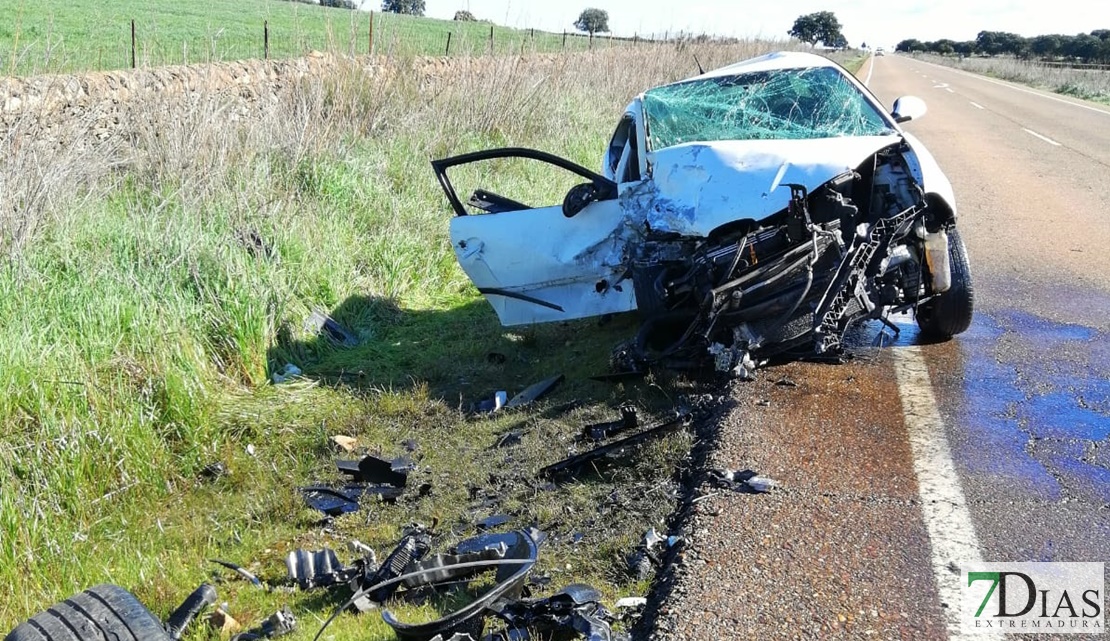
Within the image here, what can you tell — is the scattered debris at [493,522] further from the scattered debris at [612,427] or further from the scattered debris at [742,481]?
the scattered debris at [742,481]

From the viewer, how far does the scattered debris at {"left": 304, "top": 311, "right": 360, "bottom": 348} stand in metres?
6.71

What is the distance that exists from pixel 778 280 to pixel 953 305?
57.9 inches

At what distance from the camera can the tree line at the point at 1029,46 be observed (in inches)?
2341

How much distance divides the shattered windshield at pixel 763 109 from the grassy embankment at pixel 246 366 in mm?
1434

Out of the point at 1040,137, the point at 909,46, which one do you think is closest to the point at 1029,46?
the point at 909,46

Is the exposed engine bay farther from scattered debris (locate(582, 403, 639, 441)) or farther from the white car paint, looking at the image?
scattered debris (locate(582, 403, 639, 441))

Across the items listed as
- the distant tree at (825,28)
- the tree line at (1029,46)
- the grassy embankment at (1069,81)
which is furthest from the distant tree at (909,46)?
the grassy embankment at (1069,81)

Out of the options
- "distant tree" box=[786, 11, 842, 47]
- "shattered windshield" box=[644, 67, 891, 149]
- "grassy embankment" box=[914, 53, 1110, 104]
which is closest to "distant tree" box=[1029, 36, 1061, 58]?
"distant tree" box=[786, 11, 842, 47]

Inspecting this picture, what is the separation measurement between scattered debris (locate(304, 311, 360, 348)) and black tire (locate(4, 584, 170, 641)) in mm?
3530

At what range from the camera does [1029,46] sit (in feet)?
278

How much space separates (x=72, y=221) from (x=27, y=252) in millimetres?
613

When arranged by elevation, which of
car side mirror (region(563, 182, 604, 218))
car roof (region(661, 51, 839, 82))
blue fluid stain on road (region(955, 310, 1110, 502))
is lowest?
blue fluid stain on road (region(955, 310, 1110, 502))

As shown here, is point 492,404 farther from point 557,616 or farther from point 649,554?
point 557,616

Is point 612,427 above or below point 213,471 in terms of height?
above
